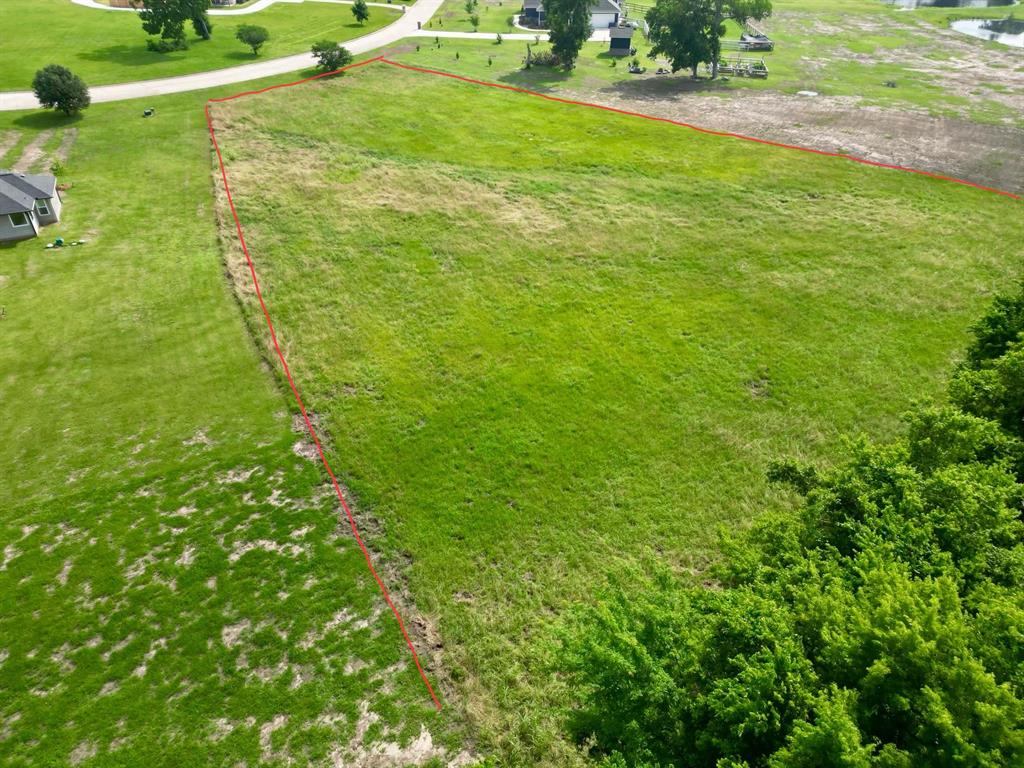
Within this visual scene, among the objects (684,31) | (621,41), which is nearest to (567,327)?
(684,31)

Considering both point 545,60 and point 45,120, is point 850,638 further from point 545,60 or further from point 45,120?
point 545,60

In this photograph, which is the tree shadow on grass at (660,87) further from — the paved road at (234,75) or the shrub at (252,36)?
the shrub at (252,36)

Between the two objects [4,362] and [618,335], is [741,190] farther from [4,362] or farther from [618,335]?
[4,362]

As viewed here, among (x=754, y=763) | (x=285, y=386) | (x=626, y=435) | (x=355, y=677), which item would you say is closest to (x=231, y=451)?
(x=285, y=386)

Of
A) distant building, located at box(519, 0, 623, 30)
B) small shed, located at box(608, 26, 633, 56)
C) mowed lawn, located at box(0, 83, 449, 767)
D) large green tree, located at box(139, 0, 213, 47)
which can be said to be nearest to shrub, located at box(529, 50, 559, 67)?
small shed, located at box(608, 26, 633, 56)

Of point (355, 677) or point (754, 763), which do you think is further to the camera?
point (355, 677)
